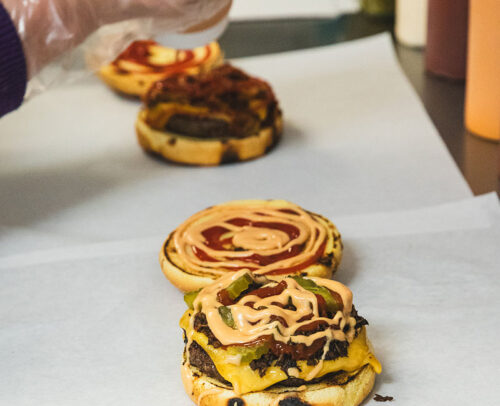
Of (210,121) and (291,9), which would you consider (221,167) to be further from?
(291,9)

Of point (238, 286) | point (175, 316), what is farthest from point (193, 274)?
point (238, 286)

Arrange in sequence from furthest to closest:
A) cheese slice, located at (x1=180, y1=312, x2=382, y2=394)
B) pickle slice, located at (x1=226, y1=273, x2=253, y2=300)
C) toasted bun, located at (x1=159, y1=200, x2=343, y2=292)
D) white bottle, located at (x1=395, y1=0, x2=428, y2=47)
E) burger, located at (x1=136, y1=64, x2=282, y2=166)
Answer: white bottle, located at (x1=395, y1=0, x2=428, y2=47), burger, located at (x1=136, y1=64, x2=282, y2=166), toasted bun, located at (x1=159, y1=200, x2=343, y2=292), pickle slice, located at (x1=226, y1=273, x2=253, y2=300), cheese slice, located at (x1=180, y1=312, x2=382, y2=394)

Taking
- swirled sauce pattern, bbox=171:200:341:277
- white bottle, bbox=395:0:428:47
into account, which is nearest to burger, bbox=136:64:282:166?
swirled sauce pattern, bbox=171:200:341:277

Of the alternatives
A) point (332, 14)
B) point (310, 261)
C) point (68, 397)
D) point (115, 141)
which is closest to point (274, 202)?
point (310, 261)

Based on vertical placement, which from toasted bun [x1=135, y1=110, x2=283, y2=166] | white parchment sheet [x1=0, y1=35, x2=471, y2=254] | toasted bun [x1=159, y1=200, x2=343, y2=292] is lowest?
white parchment sheet [x1=0, y1=35, x2=471, y2=254]

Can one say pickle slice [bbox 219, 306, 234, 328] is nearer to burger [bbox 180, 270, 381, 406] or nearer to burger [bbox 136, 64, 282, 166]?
burger [bbox 180, 270, 381, 406]

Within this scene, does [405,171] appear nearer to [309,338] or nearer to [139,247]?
[139,247]
